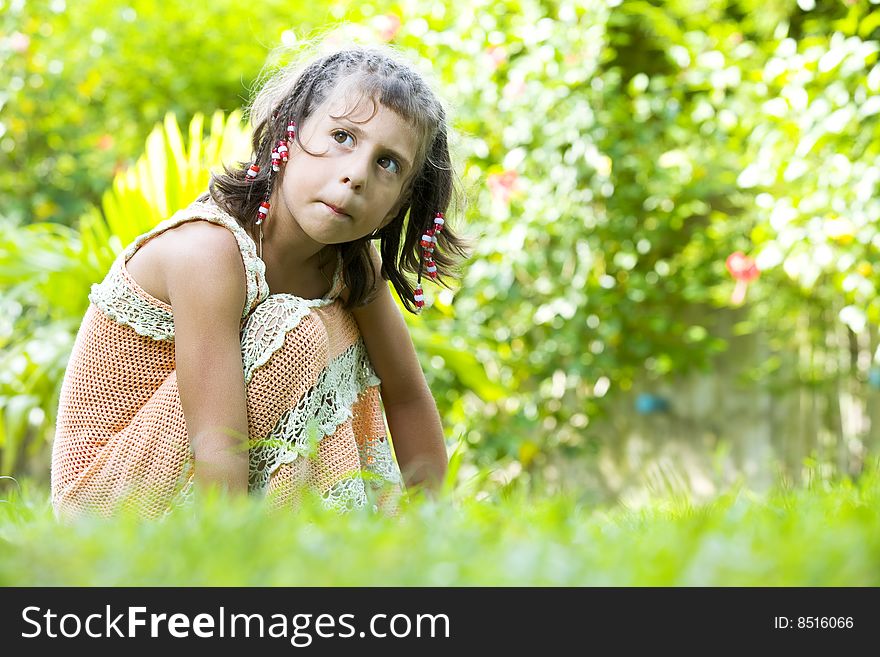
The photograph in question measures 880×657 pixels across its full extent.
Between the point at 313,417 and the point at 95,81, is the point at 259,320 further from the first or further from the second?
the point at 95,81

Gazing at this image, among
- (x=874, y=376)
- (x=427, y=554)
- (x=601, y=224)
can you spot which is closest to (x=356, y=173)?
(x=427, y=554)

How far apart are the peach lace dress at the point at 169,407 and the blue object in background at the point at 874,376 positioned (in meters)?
2.72

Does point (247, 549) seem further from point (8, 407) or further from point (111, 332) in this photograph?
point (8, 407)

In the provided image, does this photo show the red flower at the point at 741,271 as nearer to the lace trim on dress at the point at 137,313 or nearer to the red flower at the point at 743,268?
the red flower at the point at 743,268

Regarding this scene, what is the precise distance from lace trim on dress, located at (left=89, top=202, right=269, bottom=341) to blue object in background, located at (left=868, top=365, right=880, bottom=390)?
2.94 m

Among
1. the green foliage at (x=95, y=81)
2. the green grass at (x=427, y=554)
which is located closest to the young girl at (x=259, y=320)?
the green grass at (x=427, y=554)

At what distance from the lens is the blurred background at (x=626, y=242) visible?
319cm

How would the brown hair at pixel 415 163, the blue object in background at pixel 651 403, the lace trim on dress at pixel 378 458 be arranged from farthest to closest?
the blue object in background at pixel 651 403 → the lace trim on dress at pixel 378 458 → the brown hair at pixel 415 163

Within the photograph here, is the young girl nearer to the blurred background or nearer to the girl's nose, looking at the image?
the girl's nose

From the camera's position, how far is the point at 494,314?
3949 mm

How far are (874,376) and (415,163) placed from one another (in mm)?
2744

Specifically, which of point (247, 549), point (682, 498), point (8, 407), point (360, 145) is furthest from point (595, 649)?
point (8, 407)

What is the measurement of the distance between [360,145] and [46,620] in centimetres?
113

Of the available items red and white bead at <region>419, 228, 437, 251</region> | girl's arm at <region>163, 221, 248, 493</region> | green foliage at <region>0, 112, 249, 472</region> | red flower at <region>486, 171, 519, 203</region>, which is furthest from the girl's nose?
red flower at <region>486, 171, 519, 203</region>
